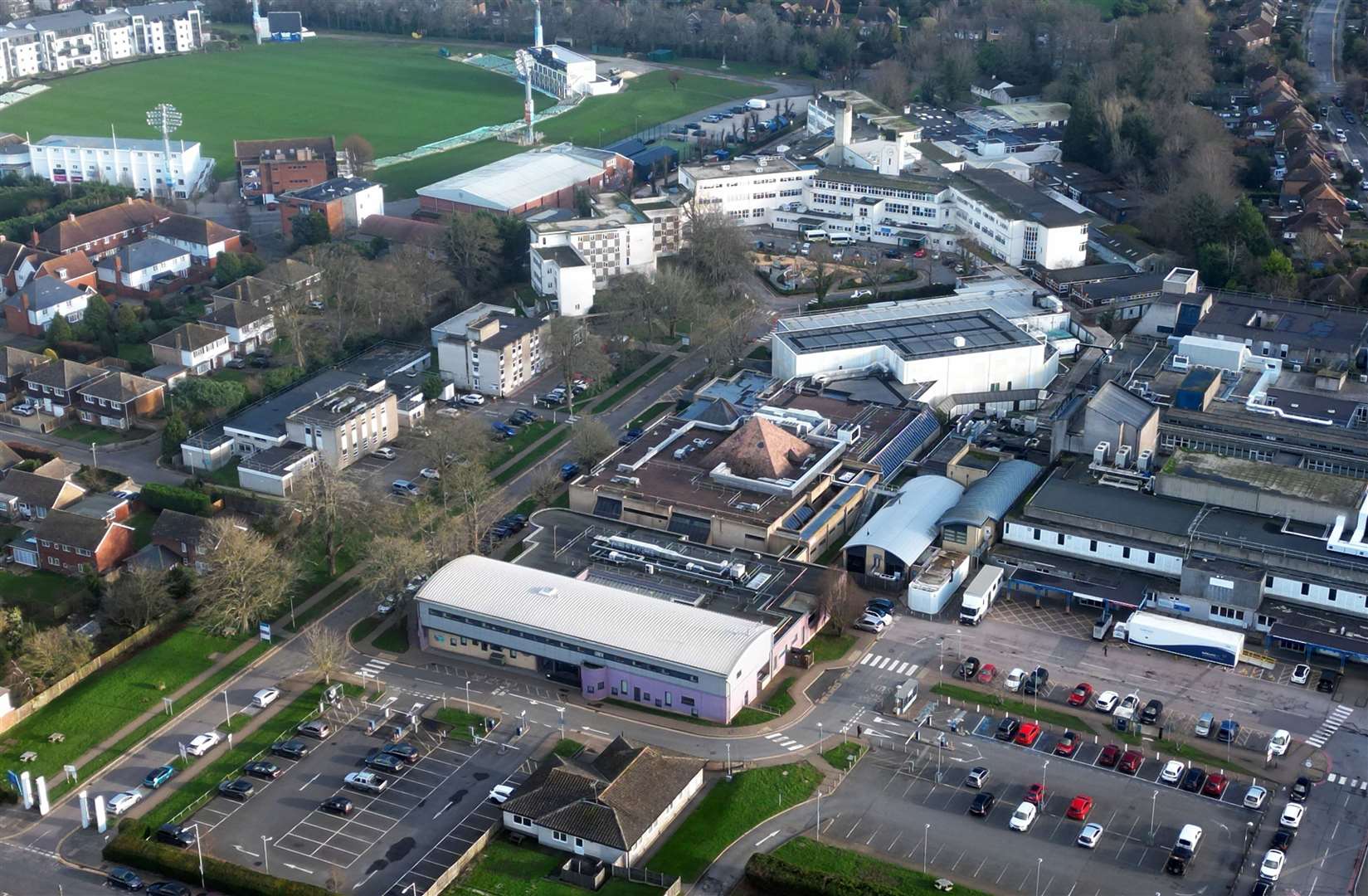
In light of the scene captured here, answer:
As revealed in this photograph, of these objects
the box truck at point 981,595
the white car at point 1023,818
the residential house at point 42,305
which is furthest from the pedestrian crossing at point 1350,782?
the residential house at point 42,305

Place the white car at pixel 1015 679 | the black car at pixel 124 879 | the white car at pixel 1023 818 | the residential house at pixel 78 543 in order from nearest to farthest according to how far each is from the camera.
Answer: the black car at pixel 124 879 < the white car at pixel 1023 818 < the white car at pixel 1015 679 < the residential house at pixel 78 543

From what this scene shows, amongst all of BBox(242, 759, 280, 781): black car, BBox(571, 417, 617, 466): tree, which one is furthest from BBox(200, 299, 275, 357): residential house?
BBox(242, 759, 280, 781): black car

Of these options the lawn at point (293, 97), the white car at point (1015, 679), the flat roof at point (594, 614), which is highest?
the lawn at point (293, 97)

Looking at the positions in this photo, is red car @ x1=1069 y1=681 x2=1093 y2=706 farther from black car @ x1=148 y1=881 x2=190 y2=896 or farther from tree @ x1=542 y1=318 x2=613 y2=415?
tree @ x1=542 y1=318 x2=613 y2=415

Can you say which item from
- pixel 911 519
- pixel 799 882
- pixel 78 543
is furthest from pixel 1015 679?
pixel 78 543

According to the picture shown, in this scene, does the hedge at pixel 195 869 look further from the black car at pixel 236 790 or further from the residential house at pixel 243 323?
the residential house at pixel 243 323

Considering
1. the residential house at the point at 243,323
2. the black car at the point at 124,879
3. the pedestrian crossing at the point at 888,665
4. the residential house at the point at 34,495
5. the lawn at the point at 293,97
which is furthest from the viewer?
the lawn at the point at 293,97

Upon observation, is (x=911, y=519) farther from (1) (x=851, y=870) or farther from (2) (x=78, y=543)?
(2) (x=78, y=543)
